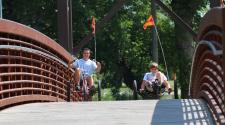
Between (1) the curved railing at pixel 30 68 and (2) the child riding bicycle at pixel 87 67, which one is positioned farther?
(2) the child riding bicycle at pixel 87 67

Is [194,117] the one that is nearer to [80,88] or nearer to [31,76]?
[31,76]

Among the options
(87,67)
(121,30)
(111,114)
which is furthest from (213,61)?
(121,30)

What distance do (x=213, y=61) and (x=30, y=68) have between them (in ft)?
14.2

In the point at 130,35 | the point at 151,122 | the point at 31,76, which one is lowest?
the point at 151,122

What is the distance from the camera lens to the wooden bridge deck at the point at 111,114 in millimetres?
7570

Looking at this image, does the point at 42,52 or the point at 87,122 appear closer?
the point at 87,122

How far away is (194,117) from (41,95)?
5312 millimetres

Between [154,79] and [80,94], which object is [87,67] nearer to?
[80,94]

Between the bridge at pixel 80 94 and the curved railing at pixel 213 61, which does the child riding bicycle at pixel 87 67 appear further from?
the curved railing at pixel 213 61

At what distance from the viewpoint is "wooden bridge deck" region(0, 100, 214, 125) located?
7570 mm

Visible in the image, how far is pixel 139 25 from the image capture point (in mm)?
40812

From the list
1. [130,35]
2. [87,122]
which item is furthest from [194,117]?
[130,35]

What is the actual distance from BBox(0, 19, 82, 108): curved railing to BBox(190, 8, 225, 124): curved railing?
2.83 meters

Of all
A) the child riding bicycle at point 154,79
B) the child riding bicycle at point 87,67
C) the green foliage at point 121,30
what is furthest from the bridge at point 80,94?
the green foliage at point 121,30
